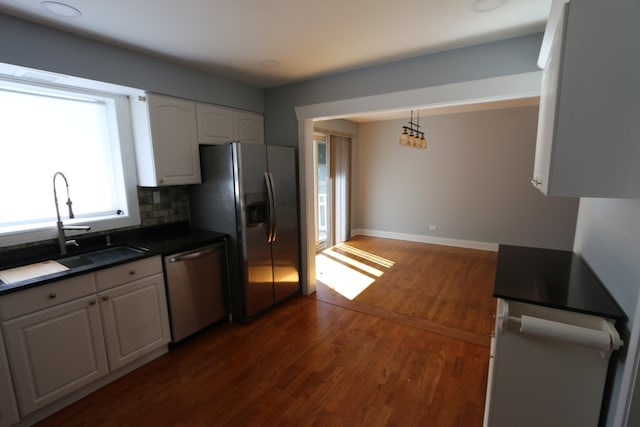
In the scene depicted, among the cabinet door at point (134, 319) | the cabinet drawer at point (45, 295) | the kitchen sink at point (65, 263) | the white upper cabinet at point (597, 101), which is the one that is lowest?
the cabinet door at point (134, 319)

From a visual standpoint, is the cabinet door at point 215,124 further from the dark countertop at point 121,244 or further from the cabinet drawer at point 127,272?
the cabinet drawer at point 127,272

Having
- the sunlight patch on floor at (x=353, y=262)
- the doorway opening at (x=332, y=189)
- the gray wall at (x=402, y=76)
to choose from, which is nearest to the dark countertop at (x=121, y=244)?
the gray wall at (x=402, y=76)

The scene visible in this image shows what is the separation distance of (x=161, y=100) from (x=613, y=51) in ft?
9.42

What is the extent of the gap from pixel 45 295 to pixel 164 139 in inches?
56.8

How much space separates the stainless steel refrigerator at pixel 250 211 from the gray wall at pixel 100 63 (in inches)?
23.7

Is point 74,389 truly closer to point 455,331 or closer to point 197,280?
point 197,280

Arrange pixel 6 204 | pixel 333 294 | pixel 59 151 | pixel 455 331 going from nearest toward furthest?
pixel 6 204
pixel 59 151
pixel 455 331
pixel 333 294

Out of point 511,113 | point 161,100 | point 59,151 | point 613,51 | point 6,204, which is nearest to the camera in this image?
point 613,51

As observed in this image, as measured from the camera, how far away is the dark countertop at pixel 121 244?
1812 millimetres

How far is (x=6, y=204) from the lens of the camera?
2045 millimetres

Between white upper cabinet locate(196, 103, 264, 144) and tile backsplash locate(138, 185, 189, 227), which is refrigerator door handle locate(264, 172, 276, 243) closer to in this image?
white upper cabinet locate(196, 103, 264, 144)

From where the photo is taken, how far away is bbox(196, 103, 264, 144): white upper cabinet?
283 cm

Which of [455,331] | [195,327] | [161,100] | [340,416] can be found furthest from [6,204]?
[455,331]

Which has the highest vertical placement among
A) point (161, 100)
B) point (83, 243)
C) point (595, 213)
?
point (161, 100)
